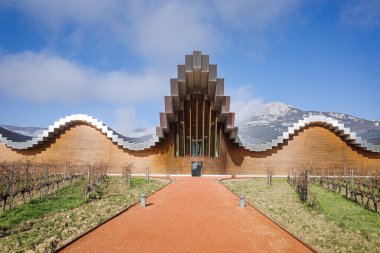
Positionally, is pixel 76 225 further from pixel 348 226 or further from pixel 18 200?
pixel 348 226

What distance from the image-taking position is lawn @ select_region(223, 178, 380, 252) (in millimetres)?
8872

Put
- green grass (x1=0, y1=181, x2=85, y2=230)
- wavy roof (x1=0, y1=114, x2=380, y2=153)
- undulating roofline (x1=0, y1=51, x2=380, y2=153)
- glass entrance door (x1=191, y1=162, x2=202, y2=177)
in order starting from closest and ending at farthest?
green grass (x1=0, y1=181, x2=85, y2=230)
undulating roofline (x1=0, y1=51, x2=380, y2=153)
wavy roof (x1=0, y1=114, x2=380, y2=153)
glass entrance door (x1=191, y1=162, x2=202, y2=177)

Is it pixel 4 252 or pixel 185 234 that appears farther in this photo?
pixel 185 234

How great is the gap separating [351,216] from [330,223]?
7.63ft

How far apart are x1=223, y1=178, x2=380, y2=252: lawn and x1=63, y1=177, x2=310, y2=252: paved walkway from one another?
2.99 feet

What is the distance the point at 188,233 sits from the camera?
987 centimetres

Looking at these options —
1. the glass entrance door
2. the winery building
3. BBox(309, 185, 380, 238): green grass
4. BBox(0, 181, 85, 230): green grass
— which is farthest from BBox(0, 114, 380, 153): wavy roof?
BBox(309, 185, 380, 238): green grass

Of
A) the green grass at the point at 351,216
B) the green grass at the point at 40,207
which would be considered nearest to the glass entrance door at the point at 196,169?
the green grass at the point at 40,207

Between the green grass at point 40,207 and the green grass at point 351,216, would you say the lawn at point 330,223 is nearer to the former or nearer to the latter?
the green grass at point 351,216

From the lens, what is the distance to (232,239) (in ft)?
30.2

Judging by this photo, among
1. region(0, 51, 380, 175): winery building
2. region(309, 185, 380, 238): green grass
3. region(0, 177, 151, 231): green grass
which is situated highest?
region(0, 51, 380, 175): winery building

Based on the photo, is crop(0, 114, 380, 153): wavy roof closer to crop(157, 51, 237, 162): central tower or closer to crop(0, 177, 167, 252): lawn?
crop(157, 51, 237, 162): central tower

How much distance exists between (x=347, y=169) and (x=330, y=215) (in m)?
31.2

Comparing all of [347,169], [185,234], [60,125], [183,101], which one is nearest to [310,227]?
[185,234]
